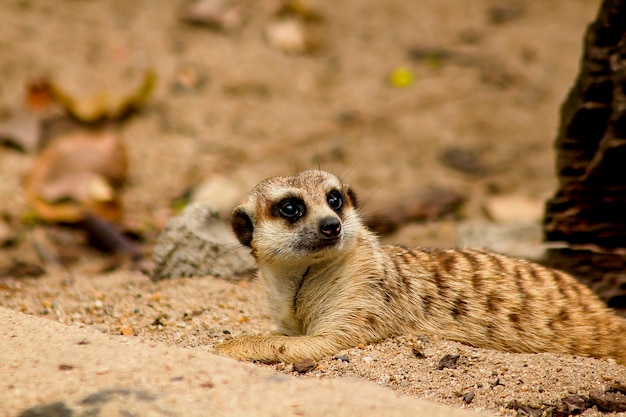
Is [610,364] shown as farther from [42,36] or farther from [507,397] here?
[42,36]

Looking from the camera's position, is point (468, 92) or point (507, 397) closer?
point (507, 397)

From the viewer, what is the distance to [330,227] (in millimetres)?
3088

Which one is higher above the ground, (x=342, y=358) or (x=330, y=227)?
(x=330, y=227)

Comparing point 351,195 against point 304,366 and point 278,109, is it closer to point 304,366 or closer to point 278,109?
point 304,366

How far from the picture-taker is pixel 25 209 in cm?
572

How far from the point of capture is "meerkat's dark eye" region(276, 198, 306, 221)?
3285 mm

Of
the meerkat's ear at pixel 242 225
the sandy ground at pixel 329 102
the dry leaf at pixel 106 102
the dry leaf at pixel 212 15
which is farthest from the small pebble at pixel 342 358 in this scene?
the dry leaf at pixel 212 15

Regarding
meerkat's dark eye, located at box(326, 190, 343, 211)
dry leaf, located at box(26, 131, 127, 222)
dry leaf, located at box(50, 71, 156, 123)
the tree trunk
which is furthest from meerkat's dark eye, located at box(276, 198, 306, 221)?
dry leaf, located at box(50, 71, 156, 123)

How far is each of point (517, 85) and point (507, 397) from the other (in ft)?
16.4

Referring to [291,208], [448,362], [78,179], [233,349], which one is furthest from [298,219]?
[78,179]

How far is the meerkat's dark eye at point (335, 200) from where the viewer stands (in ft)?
11.1

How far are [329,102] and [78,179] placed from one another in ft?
7.64

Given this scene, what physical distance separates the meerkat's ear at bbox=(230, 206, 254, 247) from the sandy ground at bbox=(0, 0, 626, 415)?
38.8 inches

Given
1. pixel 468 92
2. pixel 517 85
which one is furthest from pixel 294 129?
pixel 517 85
